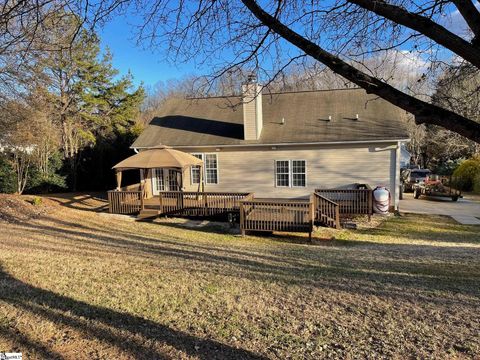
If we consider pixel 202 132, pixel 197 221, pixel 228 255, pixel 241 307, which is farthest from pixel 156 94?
pixel 241 307

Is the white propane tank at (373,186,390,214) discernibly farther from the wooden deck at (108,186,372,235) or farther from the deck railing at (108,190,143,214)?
the deck railing at (108,190,143,214)

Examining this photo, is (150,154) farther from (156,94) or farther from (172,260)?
(156,94)

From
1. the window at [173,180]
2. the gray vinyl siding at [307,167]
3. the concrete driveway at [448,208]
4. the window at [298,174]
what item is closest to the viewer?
the gray vinyl siding at [307,167]

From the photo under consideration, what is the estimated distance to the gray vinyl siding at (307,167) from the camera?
1554cm

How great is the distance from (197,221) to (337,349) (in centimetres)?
1173

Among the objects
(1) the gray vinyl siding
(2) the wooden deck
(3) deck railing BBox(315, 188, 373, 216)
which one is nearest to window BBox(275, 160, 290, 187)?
(1) the gray vinyl siding

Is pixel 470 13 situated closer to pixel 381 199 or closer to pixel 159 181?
pixel 381 199

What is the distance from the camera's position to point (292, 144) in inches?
637

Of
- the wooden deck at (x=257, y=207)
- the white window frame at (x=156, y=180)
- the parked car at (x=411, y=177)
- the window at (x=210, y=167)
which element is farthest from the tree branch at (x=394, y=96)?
the parked car at (x=411, y=177)

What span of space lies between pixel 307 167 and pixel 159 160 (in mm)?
6727

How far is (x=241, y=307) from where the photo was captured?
4547mm

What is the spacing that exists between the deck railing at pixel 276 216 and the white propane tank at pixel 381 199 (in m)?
4.29

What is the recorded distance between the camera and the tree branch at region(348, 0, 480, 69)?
8.51ft

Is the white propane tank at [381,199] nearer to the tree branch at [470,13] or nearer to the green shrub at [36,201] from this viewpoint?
the tree branch at [470,13]
